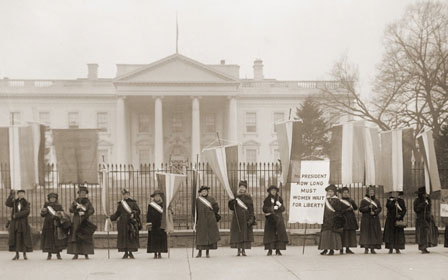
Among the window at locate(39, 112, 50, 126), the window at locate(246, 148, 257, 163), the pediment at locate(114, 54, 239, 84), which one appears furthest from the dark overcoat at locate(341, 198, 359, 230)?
the window at locate(39, 112, 50, 126)

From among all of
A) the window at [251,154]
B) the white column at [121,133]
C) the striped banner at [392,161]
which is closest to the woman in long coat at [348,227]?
the striped banner at [392,161]

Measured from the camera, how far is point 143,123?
64.4m

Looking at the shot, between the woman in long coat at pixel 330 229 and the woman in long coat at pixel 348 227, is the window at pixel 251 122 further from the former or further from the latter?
the woman in long coat at pixel 330 229

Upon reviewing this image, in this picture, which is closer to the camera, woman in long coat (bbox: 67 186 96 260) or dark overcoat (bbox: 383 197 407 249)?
woman in long coat (bbox: 67 186 96 260)

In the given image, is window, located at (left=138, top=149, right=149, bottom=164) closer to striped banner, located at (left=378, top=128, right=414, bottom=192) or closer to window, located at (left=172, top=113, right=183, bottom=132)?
window, located at (left=172, top=113, right=183, bottom=132)

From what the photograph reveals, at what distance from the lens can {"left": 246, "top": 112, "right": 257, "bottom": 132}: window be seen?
214ft

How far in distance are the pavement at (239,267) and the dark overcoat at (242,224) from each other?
0.39 m

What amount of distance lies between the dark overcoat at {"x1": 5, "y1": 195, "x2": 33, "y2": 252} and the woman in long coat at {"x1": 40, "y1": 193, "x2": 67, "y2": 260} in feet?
1.12

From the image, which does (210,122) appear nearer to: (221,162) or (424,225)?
(221,162)

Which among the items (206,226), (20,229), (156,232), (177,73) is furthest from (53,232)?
(177,73)

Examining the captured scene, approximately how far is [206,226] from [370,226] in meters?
3.61

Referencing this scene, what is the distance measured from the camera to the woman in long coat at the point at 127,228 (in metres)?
15.1

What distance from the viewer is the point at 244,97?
212 feet

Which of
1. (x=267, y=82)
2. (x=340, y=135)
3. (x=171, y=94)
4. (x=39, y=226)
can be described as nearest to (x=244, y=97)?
(x=267, y=82)
